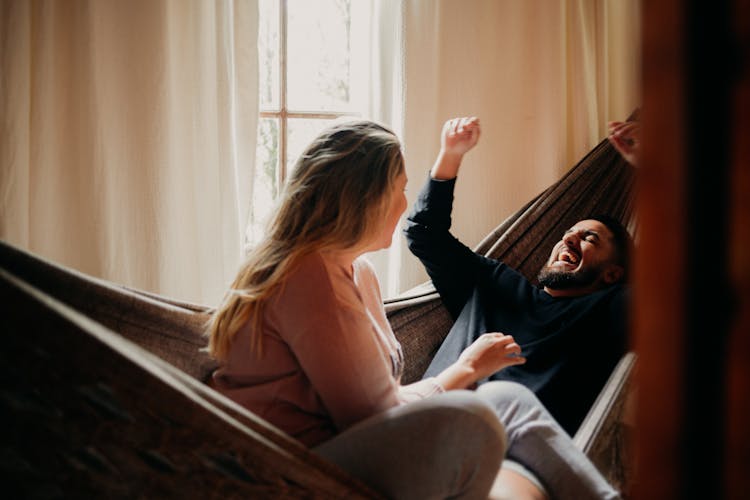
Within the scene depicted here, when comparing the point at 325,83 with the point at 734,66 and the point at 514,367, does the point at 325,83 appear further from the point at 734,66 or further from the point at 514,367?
the point at 734,66

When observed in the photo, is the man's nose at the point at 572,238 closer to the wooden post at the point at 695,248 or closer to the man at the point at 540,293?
the man at the point at 540,293

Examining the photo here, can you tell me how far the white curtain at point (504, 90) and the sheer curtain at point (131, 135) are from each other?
0.52 metres

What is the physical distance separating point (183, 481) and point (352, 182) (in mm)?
509

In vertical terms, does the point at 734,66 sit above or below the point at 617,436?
above

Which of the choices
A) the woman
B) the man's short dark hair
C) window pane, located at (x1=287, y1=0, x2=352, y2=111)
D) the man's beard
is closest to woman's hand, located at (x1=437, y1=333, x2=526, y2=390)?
the woman

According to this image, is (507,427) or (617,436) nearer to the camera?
(507,427)

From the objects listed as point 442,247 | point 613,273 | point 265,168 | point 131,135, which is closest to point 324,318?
point 442,247

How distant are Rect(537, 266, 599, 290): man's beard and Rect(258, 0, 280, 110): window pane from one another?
3.58 feet

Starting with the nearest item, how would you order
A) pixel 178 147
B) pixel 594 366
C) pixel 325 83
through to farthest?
pixel 594 366
pixel 178 147
pixel 325 83

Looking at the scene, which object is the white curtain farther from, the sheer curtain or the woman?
the woman

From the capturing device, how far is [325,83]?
227 centimetres

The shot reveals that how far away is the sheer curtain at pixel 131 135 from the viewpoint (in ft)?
5.76

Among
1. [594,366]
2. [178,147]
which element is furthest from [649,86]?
[178,147]

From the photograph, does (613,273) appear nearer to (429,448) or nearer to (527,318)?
(527,318)
